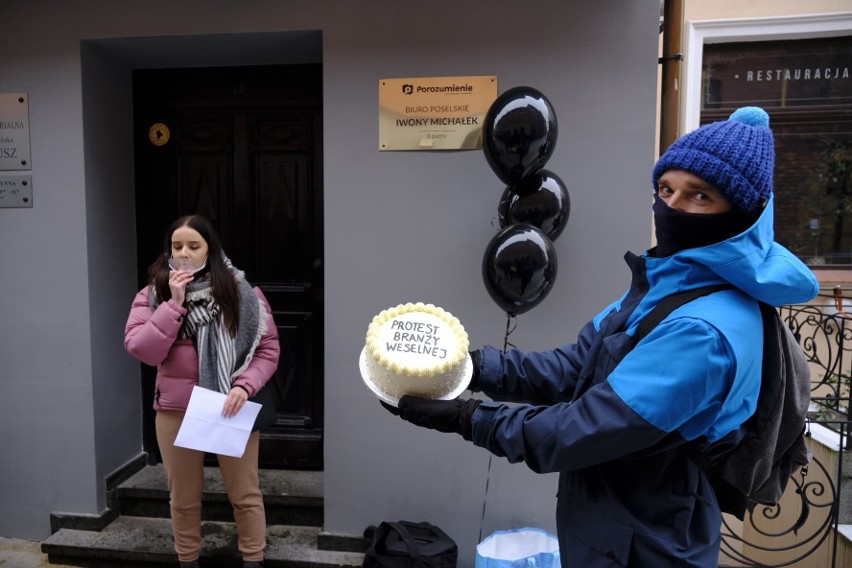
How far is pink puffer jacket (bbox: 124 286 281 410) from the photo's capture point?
2.58 meters

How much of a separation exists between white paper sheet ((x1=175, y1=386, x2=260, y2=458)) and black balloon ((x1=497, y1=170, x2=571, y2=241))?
162 cm

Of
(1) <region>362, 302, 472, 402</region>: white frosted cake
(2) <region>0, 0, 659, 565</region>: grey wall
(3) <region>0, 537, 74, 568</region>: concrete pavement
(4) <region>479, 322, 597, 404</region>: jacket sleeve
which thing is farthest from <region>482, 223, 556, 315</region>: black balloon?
(3) <region>0, 537, 74, 568</region>: concrete pavement

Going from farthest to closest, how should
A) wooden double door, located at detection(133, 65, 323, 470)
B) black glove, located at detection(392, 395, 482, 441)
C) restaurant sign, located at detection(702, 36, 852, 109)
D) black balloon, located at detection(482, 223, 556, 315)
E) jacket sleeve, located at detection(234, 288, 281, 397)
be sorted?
restaurant sign, located at detection(702, 36, 852, 109) → wooden double door, located at detection(133, 65, 323, 470) → jacket sleeve, located at detection(234, 288, 281, 397) → black balloon, located at detection(482, 223, 556, 315) → black glove, located at detection(392, 395, 482, 441)

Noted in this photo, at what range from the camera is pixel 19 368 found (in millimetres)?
3484

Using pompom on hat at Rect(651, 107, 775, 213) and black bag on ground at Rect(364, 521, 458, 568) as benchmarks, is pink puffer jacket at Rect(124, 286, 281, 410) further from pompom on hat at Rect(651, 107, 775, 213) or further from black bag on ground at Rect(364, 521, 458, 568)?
pompom on hat at Rect(651, 107, 775, 213)

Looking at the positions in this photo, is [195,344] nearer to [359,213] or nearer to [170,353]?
[170,353]

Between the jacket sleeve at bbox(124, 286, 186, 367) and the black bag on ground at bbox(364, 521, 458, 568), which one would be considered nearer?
the jacket sleeve at bbox(124, 286, 186, 367)

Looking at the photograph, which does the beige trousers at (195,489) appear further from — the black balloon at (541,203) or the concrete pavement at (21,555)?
the black balloon at (541,203)

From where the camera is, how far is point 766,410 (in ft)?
4.62

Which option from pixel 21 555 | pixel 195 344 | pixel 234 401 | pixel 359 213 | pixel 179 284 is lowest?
pixel 21 555

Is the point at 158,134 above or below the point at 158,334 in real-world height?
above

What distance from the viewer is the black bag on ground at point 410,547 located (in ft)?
9.41

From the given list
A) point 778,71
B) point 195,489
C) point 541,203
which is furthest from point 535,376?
point 778,71

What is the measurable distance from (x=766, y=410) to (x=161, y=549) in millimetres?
3235
